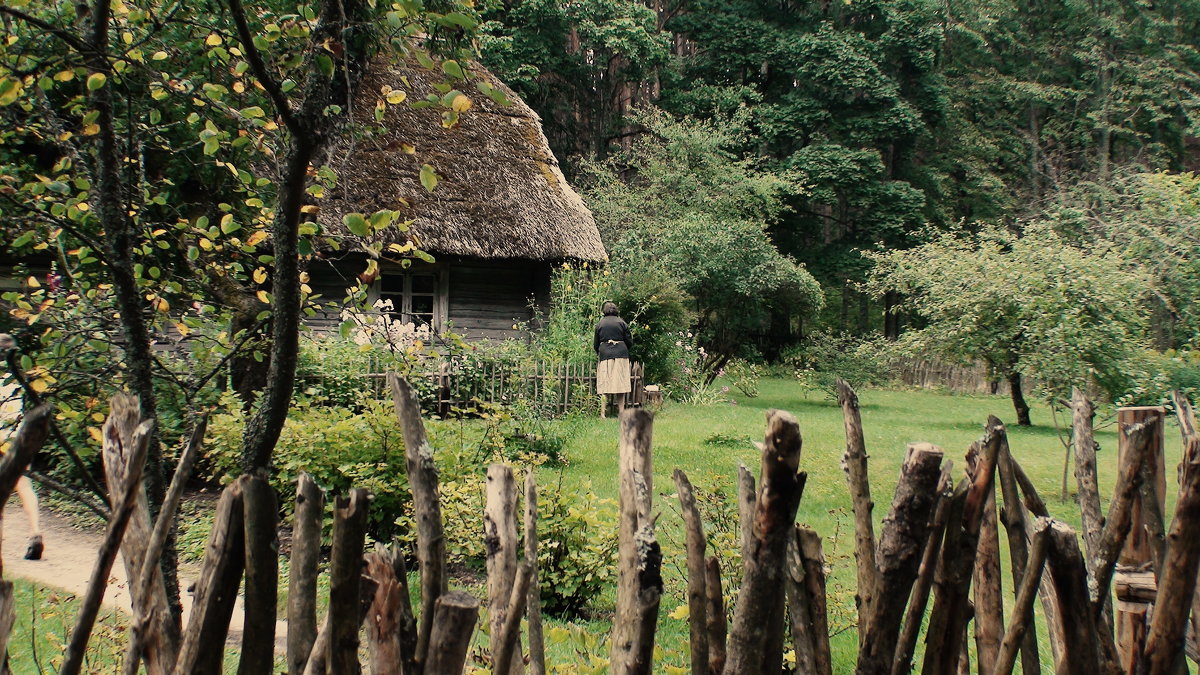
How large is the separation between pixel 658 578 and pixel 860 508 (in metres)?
0.73

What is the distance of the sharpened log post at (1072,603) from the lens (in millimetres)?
1578

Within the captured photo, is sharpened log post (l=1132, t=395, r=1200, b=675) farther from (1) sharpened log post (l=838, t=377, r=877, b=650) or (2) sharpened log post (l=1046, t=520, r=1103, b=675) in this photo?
(1) sharpened log post (l=838, t=377, r=877, b=650)

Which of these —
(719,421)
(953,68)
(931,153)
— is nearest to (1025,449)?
(719,421)

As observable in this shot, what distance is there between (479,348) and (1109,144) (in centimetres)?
2816

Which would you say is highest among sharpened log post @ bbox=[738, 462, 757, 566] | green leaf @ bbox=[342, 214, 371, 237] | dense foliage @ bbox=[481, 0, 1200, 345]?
dense foliage @ bbox=[481, 0, 1200, 345]

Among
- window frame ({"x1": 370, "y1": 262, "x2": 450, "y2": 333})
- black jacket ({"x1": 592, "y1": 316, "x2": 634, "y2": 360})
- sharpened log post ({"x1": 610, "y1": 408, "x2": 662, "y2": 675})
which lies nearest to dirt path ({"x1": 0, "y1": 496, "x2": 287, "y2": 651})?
sharpened log post ({"x1": 610, "y1": 408, "x2": 662, "y2": 675})

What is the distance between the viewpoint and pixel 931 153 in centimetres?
3045

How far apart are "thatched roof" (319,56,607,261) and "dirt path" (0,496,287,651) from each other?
753 cm

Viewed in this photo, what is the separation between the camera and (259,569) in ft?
4.80

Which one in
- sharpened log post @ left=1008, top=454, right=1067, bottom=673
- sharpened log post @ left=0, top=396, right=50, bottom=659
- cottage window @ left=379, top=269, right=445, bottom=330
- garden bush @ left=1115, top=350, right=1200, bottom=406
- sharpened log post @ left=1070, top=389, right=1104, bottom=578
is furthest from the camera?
cottage window @ left=379, top=269, right=445, bottom=330

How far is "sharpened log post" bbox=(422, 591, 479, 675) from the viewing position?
1.40 metres

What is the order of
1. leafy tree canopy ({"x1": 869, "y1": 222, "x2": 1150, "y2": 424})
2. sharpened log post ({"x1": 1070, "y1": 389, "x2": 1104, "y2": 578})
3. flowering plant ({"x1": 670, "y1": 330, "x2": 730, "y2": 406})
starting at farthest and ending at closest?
flowering plant ({"x1": 670, "y1": 330, "x2": 730, "y2": 406}) < leafy tree canopy ({"x1": 869, "y1": 222, "x2": 1150, "y2": 424}) < sharpened log post ({"x1": 1070, "y1": 389, "x2": 1104, "y2": 578})

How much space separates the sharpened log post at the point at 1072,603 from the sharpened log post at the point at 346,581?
128 centimetres

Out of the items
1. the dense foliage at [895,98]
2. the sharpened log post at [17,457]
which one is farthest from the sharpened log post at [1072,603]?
the dense foliage at [895,98]
